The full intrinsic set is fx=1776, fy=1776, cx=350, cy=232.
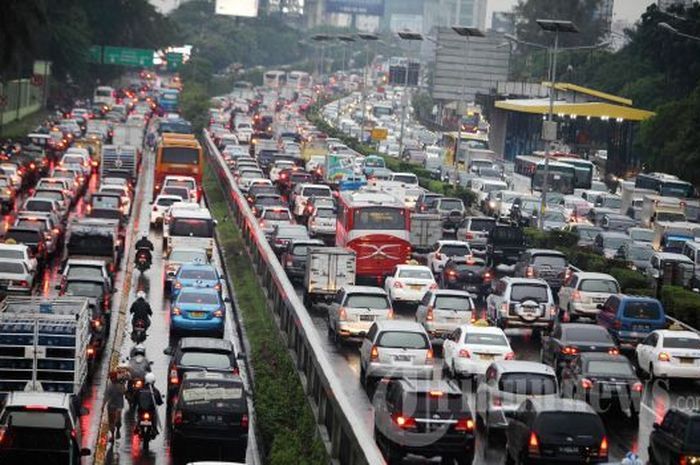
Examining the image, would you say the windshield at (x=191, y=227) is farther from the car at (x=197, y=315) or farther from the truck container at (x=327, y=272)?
the car at (x=197, y=315)

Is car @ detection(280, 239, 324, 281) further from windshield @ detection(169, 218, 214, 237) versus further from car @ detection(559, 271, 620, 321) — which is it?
car @ detection(559, 271, 620, 321)

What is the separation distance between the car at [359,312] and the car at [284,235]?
1523cm

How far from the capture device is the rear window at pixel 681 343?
36.6 metres

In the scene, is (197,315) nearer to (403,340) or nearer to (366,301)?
(366,301)

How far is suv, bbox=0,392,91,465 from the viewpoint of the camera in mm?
24609

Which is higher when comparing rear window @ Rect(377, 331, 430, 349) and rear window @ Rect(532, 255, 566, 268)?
rear window @ Rect(377, 331, 430, 349)

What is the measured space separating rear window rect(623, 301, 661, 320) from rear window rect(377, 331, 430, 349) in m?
7.84

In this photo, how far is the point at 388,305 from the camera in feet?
131

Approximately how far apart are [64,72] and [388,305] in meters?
116

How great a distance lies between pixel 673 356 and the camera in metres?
36.5

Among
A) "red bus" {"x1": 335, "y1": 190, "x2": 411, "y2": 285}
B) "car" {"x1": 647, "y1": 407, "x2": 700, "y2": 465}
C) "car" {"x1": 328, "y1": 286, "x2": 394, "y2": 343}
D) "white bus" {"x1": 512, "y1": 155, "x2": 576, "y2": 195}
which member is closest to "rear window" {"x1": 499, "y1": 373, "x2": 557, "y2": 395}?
"car" {"x1": 647, "y1": 407, "x2": 700, "y2": 465}

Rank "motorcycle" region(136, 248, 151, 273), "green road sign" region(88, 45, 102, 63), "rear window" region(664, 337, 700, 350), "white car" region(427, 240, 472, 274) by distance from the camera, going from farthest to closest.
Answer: "green road sign" region(88, 45, 102, 63), "motorcycle" region(136, 248, 151, 273), "white car" region(427, 240, 472, 274), "rear window" region(664, 337, 700, 350)

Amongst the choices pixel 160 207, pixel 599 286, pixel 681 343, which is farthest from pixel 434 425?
pixel 160 207

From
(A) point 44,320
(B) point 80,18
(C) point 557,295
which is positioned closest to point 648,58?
(B) point 80,18
